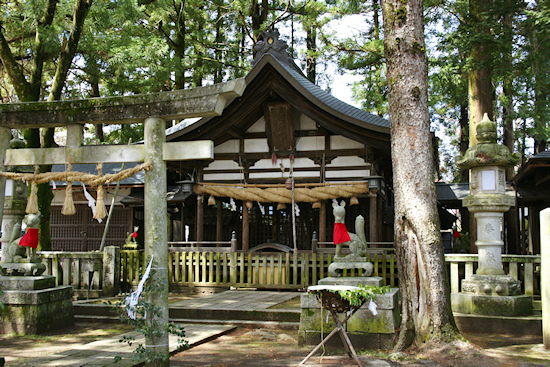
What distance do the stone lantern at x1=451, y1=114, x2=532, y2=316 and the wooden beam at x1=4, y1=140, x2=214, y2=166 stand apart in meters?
5.19

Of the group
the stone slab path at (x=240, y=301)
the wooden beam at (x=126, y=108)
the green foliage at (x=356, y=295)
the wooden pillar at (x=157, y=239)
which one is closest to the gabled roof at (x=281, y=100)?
the stone slab path at (x=240, y=301)

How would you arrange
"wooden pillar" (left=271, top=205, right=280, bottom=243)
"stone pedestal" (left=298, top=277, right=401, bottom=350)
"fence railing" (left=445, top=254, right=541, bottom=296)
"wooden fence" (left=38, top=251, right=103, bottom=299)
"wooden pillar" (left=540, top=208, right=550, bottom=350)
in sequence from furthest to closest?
1. "wooden pillar" (left=271, top=205, right=280, bottom=243)
2. "wooden fence" (left=38, top=251, right=103, bottom=299)
3. "fence railing" (left=445, top=254, right=541, bottom=296)
4. "stone pedestal" (left=298, top=277, right=401, bottom=350)
5. "wooden pillar" (left=540, top=208, right=550, bottom=350)

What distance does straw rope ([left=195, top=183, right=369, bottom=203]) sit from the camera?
13.2 metres

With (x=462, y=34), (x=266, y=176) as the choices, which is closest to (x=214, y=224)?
(x=266, y=176)

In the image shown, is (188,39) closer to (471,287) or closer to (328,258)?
(328,258)

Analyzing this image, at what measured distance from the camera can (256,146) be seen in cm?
1469

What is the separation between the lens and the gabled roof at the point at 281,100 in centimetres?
1291

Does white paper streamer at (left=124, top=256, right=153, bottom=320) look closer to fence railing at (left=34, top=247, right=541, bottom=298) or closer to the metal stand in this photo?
the metal stand

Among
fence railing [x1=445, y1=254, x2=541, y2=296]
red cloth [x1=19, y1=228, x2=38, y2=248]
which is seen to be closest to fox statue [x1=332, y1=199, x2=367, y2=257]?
fence railing [x1=445, y1=254, x2=541, y2=296]

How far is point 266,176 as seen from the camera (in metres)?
14.7

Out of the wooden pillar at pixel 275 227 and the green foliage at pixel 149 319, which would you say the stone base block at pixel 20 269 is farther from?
the wooden pillar at pixel 275 227

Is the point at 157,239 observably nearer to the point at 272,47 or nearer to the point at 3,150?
the point at 3,150

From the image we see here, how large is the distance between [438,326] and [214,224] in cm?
1162

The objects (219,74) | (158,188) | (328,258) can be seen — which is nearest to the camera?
(158,188)
